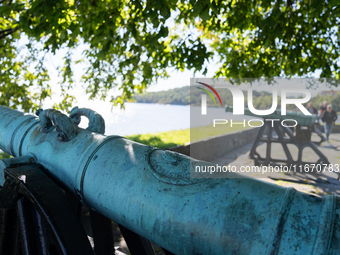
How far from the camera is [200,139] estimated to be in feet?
24.5

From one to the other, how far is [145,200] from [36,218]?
887 mm

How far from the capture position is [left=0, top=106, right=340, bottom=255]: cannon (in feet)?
3.22

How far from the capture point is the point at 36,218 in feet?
5.74

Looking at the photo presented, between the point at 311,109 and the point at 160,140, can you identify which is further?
the point at 160,140

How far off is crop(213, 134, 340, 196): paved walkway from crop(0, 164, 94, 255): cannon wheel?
8.12 feet

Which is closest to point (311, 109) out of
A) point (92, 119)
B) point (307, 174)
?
point (92, 119)

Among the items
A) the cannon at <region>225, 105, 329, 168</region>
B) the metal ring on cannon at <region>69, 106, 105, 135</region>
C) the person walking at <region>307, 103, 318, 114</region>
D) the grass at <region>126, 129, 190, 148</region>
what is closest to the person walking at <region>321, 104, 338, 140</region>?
the person walking at <region>307, 103, 318, 114</region>

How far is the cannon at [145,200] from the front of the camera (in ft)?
3.22

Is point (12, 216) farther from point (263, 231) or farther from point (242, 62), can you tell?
point (242, 62)

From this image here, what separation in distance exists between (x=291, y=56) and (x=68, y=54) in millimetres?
5564

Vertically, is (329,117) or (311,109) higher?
(311,109)

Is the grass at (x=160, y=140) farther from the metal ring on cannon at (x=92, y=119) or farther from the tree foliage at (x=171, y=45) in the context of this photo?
the metal ring on cannon at (x=92, y=119)

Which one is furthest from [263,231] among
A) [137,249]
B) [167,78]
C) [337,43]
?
[167,78]

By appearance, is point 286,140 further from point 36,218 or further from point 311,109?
point 36,218
